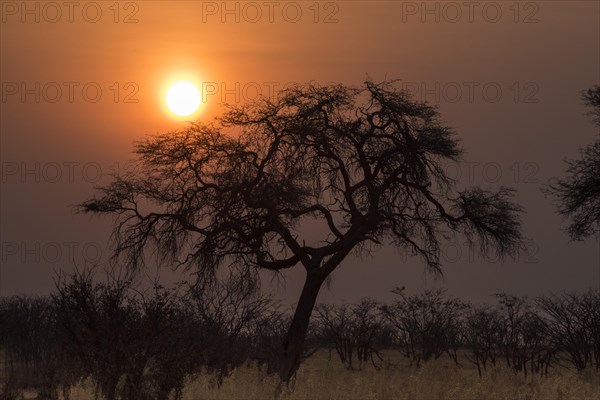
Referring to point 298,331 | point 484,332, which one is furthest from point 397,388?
point 484,332

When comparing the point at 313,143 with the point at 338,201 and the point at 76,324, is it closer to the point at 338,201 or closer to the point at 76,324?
the point at 338,201

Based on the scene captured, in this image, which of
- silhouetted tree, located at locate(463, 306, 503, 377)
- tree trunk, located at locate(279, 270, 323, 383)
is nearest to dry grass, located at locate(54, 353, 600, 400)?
tree trunk, located at locate(279, 270, 323, 383)

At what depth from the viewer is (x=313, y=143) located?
26562 millimetres

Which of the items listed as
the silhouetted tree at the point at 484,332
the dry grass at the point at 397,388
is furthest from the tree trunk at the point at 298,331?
the silhouetted tree at the point at 484,332

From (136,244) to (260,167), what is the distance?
A: 15.4 feet

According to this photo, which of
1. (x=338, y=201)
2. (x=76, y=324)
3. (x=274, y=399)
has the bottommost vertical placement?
(x=274, y=399)

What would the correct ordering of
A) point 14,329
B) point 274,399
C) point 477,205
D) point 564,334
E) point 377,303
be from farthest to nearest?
point 14,329 → point 377,303 → point 564,334 → point 477,205 → point 274,399

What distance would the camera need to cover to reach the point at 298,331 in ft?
85.0

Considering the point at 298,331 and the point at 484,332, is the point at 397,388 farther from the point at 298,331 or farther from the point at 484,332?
the point at 484,332

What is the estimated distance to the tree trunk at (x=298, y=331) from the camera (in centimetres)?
2545

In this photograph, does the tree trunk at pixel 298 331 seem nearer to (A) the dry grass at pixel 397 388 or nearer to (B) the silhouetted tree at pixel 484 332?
(A) the dry grass at pixel 397 388

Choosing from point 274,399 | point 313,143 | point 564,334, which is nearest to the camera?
point 274,399

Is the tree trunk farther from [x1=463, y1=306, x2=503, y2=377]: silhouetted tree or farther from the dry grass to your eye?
[x1=463, y1=306, x2=503, y2=377]: silhouetted tree

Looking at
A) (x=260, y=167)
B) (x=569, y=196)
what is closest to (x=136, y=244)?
(x=260, y=167)
